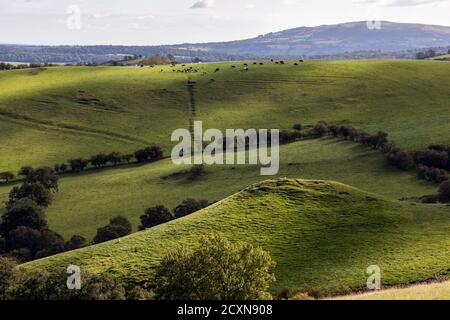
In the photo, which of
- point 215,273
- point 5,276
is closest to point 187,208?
point 5,276

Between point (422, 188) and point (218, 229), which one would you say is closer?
point (218, 229)

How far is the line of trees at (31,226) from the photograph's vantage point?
76.9 meters

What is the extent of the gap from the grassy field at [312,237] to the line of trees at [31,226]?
68.4 feet

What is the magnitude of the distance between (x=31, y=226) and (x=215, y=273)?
5836 cm

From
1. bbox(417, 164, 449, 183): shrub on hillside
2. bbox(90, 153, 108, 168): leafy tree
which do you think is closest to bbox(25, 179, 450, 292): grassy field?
bbox(417, 164, 449, 183): shrub on hillside

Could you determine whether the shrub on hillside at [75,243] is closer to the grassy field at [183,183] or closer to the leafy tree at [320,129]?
the grassy field at [183,183]

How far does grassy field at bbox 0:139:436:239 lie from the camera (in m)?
93.3

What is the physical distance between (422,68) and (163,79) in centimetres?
9161

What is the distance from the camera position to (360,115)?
150375mm

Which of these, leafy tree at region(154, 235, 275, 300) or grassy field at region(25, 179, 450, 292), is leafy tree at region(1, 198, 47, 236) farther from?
leafy tree at region(154, 235, 275, 300)

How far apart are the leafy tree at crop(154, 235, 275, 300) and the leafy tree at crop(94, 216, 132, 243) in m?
39.7
